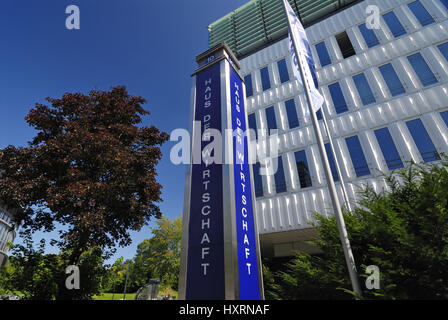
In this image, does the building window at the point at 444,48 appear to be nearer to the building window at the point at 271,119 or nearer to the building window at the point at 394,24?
the building window at the point at 394,24

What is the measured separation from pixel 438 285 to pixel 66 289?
12820mm

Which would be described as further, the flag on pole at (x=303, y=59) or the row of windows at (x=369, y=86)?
the row of windows at (x=369, y=86)

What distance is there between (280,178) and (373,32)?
1184 centimetres

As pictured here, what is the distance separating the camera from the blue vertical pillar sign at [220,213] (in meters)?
5.45

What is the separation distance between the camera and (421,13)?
14.3 m

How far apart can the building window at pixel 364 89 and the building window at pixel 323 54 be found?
8.05 feet

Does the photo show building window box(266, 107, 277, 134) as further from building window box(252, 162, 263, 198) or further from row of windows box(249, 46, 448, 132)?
building window box(252, 162, 263, 198)

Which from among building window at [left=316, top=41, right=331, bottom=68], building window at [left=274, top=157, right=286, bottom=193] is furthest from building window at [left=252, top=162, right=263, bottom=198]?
building window at [left=316, top=41, right=331, bottom=68]

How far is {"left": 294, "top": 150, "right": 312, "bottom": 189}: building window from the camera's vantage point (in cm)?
1366

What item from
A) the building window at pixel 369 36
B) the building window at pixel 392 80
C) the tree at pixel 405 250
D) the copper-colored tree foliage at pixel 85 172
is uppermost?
the building window at pixel 369 36

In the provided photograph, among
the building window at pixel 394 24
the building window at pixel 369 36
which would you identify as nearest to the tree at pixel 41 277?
the building window at pixel 369 36

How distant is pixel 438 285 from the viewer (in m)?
3.85
